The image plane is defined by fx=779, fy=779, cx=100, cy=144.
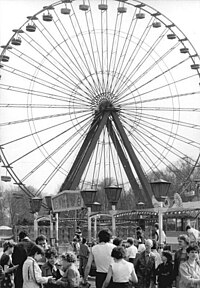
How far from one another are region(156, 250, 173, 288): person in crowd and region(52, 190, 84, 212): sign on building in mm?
25568

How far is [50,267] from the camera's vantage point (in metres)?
12.0

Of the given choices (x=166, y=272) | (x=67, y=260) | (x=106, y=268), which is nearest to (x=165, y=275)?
(x=166, y=272)

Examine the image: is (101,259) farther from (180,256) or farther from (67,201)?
(67,201)

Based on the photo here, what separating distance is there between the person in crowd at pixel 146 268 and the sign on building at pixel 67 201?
24.3 meters

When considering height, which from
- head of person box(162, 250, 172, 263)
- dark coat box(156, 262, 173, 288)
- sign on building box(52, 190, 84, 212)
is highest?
sign on building box(52, 190, 84, 212)

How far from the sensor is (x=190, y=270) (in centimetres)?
1058

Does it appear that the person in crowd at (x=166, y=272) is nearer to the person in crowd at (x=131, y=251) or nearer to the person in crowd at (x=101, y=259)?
the person in crowd at (x=101, y=259)

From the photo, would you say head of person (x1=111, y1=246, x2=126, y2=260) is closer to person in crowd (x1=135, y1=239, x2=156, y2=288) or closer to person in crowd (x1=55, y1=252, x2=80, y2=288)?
person in crowd (x1=55, y1=252, x2=80, y2=288)

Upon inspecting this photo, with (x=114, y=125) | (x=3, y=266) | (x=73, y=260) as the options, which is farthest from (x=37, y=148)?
(x=73, y=260)

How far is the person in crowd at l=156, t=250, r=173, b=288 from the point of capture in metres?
11.4

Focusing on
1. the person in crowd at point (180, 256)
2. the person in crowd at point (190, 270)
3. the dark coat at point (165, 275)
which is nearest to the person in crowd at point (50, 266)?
the dark coat at point (165, 275)

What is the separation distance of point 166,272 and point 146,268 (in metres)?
1.32

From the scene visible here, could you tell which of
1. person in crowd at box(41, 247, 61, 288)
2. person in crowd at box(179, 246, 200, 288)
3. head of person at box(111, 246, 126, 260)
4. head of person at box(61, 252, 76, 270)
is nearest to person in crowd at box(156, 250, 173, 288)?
Answer: person in crowd at box(179, 246, 200, 288)

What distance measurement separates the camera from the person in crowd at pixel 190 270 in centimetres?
1044
